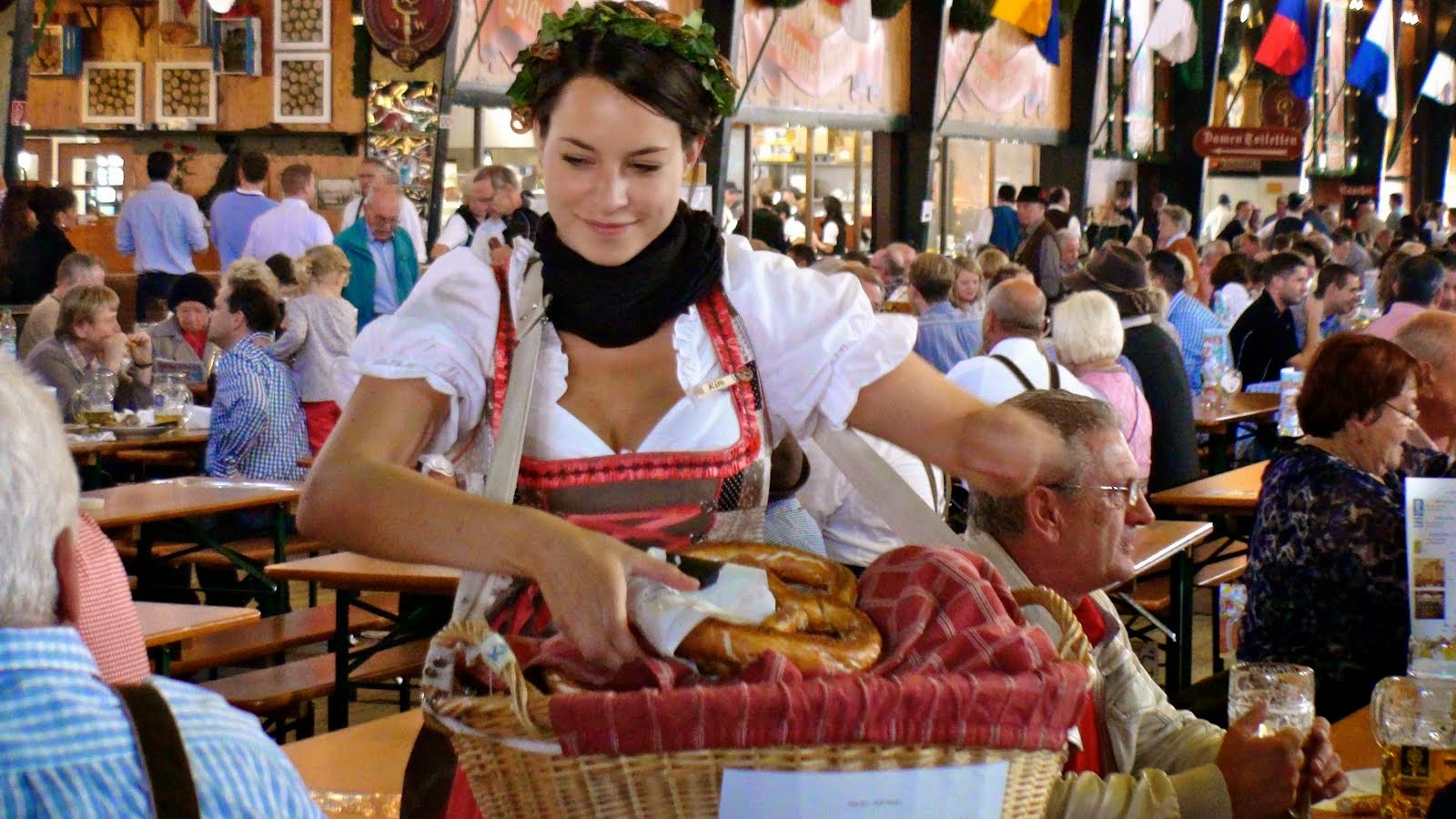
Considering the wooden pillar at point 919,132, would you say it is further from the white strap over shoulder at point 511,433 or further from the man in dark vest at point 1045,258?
the white strap over shoulder at point 511,433

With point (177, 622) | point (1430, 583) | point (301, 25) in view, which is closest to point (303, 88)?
point (301, 25)

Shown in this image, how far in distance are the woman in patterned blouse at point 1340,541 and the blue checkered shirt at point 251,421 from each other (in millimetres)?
3687

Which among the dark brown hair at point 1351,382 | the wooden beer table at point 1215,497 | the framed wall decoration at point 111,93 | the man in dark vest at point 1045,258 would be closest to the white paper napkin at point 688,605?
the dark brown hair at point 1351,382

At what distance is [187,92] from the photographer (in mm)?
12938

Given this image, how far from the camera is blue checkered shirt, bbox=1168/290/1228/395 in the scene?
28.5 feet

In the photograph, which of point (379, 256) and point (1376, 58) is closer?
point (379, 256)

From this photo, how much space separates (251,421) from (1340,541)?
3.94m

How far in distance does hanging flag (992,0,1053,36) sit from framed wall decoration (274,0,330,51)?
6171 mm

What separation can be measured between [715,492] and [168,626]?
246 cm

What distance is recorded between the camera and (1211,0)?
21.5 meters

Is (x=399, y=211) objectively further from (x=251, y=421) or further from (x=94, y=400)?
(x=251, y=421)

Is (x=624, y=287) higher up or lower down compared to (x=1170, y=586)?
higher up

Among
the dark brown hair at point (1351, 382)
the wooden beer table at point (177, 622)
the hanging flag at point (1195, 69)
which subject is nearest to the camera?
the dark brown hair at point (1351, 382)

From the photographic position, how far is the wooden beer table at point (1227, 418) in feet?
25.4
